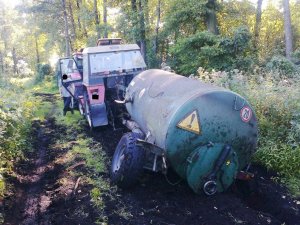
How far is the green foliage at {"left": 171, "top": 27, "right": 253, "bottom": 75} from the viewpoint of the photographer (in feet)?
41.5

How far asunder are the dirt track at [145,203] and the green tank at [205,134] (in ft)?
1.28

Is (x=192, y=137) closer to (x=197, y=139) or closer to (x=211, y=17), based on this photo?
(x=197, y=139)

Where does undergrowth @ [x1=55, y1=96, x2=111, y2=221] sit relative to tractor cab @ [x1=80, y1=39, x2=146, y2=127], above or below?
below

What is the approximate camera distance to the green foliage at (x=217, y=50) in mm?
12664

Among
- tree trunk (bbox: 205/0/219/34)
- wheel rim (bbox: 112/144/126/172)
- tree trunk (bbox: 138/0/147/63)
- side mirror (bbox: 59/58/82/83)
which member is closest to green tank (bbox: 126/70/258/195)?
wheel rim (bbox: 112/144/126/172)

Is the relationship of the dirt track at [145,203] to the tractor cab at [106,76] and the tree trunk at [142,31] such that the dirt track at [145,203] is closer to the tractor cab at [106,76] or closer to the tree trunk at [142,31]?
the tractor cab at [106,76]

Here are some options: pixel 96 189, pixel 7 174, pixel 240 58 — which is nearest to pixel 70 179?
pixel 96 189

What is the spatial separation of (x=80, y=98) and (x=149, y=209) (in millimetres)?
5499

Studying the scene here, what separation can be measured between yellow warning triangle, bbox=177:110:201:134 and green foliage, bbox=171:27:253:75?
346 inches

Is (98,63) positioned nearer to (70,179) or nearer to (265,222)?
(70,179)

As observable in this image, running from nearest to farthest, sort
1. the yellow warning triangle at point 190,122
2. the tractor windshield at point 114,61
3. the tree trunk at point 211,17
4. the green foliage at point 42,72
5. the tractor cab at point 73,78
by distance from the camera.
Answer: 1. the yellow warning triangle at point 190,122
2. the tractor windshield at point 114,61
3. the tractor cab at point 73,78
4. the tree trunk at point 211,17
5. the green foliage at point 42,72

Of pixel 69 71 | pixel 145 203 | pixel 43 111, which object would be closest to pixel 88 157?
pixel 145 203

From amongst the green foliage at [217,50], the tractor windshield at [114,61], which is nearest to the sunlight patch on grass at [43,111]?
the tractor windshield at [114,61]

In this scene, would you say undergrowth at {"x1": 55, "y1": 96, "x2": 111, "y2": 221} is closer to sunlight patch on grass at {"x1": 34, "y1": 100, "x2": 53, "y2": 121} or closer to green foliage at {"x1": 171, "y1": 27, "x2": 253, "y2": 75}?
sunlight patch on grass at {"x1": 34, "y1": 100, "x2": 53, "y2": 121}
